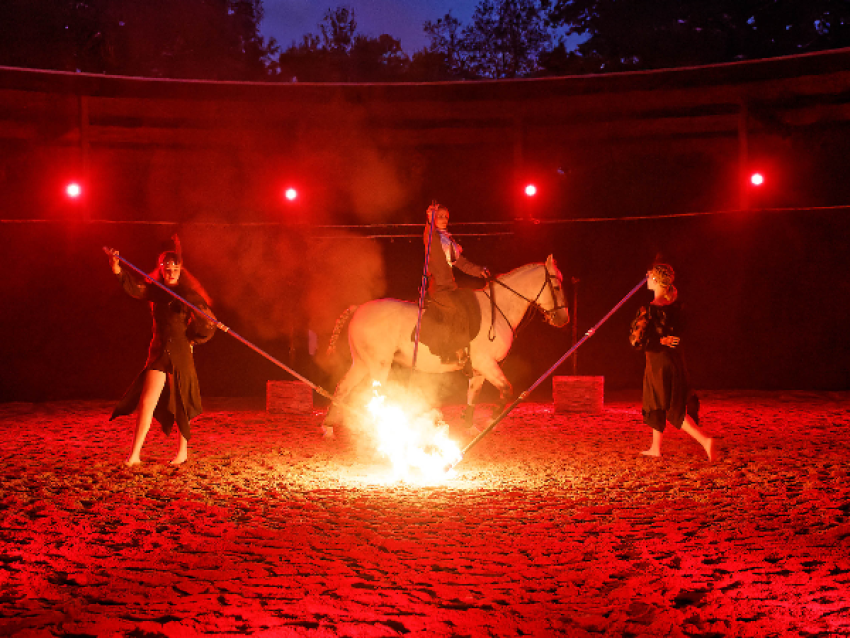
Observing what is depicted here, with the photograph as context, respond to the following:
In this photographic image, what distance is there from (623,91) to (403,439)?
910 centimetres

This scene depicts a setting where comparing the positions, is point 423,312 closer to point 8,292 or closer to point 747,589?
point 747,589

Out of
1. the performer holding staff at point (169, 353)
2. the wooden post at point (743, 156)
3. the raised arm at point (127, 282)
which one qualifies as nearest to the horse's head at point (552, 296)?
the performer holding staff at point (169, 353)

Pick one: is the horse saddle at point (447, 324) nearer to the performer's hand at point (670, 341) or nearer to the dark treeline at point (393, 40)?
the performer's hand at point (670, 341)

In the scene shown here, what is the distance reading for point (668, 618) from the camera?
A: 358 centimetres

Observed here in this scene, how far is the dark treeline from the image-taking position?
79.5 feet

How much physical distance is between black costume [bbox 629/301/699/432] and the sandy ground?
0.53 metres

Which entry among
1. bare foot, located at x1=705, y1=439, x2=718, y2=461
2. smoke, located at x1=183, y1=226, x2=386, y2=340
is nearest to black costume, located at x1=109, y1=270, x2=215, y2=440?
bare foot, located at x1=705, y1=439, x2=718, y2=461

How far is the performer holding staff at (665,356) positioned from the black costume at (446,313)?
1.97m

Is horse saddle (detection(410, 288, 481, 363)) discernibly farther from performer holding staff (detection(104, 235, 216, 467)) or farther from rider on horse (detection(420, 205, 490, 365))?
performer holding staff (detection(104, 235, 216, 467))

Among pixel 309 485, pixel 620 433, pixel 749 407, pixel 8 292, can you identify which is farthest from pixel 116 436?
pixel 749 407

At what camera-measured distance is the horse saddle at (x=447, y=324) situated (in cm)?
871

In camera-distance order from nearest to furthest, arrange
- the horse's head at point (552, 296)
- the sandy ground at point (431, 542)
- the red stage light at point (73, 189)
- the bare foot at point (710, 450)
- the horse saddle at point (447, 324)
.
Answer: the sandy ground at point (431, 542)
the bare foot at point (710, 450)
the horse saddle at point (447, 324)
the horse's head at point (552, 296)
the red stage light at point (73, 189)

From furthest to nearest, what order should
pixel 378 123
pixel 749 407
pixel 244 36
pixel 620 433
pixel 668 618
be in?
1. pixel 244 36
2. pixel 378 123
3. pixel 749 407
4. pixel 620 433
5. pixel 668 618

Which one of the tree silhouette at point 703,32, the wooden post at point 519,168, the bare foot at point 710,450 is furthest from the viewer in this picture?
the tree silhouette at point 703,32
